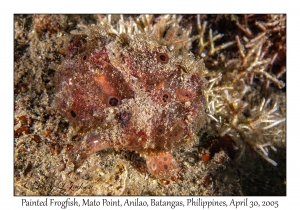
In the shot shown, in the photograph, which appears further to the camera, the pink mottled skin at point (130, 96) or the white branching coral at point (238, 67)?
the white branching coral at point (238, 67)

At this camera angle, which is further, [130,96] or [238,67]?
[238,67]

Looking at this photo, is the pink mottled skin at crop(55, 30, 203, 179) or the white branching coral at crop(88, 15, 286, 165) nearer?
the pink mottled skin at crop(55, 30, 203, 179)

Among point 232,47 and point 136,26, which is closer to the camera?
point 136,26

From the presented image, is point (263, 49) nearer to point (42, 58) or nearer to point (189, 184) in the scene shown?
point (189, 184)

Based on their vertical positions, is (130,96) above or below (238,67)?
below
